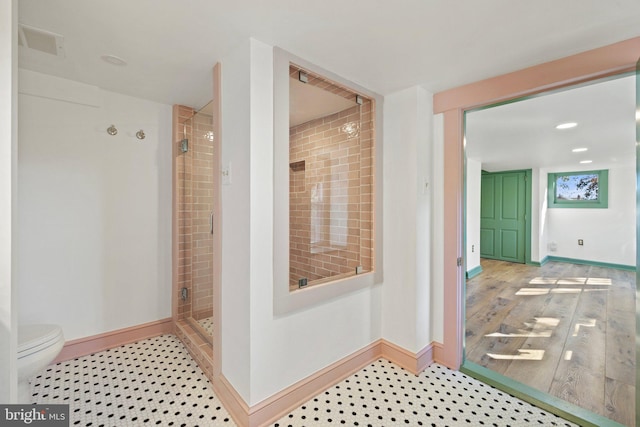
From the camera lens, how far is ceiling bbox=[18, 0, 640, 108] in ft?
3.91

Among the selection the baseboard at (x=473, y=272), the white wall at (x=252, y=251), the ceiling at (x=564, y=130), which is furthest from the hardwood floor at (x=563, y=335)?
the ceiling at (x=564, y=130)

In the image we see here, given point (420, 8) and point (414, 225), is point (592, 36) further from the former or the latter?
point (414, 225)

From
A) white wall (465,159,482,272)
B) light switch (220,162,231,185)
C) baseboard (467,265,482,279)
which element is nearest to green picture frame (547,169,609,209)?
white wall (465,159,482,272)

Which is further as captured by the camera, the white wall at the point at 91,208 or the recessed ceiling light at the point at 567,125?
the recessed ceiling light at the point at 567,125

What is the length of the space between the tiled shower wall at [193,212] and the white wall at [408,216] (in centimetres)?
153

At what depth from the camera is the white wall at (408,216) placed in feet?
6.51

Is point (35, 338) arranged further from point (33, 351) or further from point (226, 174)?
point (226, 174)

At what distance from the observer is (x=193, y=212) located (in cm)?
249

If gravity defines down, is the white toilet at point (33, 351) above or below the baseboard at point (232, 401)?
above

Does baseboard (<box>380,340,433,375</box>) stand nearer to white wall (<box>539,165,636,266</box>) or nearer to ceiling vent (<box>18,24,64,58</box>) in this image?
ceiling vent (<box>18,24,64,58</box>)

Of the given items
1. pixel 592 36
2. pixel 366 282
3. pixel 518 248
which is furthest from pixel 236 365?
pixel 518 248

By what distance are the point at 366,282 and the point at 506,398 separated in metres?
1.12

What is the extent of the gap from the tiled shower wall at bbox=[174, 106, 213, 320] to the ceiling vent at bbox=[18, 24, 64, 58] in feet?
3.05

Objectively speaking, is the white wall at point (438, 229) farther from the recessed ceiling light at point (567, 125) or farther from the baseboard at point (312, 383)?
the recessed ceiling light at point (567, 125)
